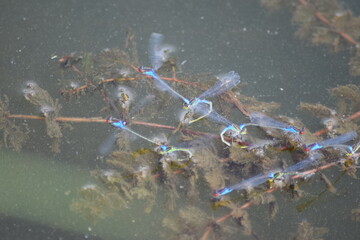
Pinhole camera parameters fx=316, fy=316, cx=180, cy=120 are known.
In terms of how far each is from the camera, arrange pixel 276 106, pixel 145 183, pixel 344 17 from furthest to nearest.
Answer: pixel 344 17 < pixel 276 106 < pixel 145 183

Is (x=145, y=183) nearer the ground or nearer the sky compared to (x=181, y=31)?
nearer the ground

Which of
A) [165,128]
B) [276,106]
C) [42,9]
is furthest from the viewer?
[42,9]

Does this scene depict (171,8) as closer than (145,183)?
No

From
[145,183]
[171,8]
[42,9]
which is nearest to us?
[145,183]

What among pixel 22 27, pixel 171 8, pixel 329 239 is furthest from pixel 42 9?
pixel 329 239

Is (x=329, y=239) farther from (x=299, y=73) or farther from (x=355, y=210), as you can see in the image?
(x=299, y=73)

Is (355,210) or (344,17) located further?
(344,17)

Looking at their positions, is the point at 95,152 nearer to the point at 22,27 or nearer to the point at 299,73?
the point at 22,27

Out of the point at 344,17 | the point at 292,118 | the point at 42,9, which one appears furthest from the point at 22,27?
the point at 344,17

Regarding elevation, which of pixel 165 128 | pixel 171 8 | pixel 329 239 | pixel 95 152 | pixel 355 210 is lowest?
pixel 329 239
